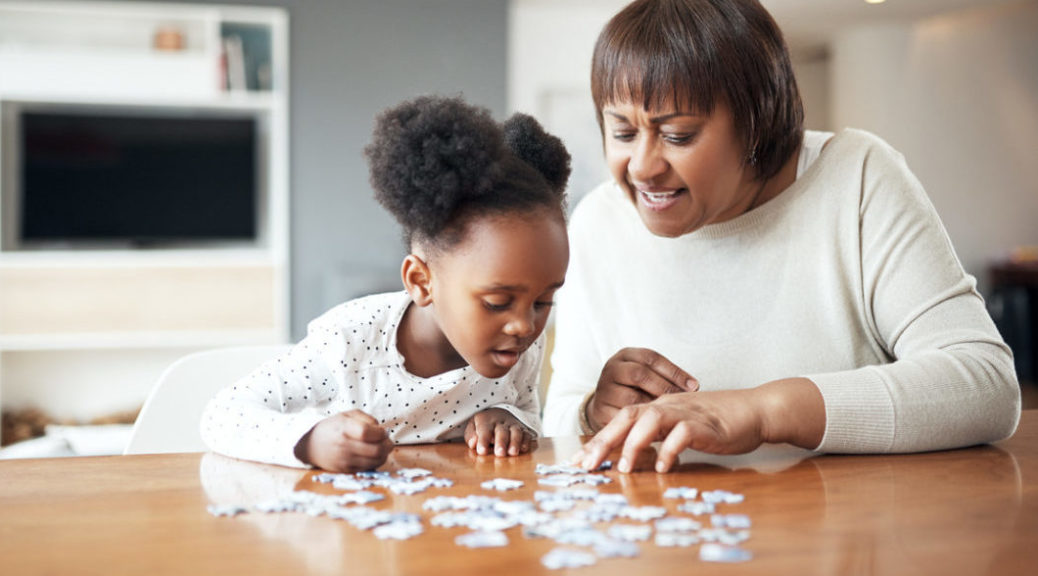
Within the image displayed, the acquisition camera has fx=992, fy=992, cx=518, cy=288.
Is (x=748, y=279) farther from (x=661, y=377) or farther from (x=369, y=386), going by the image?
(x=369, y=386)

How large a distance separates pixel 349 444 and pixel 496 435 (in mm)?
254

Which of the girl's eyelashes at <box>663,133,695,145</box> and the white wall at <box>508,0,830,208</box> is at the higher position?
the white wall at <box>508,0,830,208</box>

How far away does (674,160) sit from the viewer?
166 cm

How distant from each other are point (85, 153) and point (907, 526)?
6.15 metres

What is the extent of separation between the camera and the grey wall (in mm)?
6336

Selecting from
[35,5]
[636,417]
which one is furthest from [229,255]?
[636,417]

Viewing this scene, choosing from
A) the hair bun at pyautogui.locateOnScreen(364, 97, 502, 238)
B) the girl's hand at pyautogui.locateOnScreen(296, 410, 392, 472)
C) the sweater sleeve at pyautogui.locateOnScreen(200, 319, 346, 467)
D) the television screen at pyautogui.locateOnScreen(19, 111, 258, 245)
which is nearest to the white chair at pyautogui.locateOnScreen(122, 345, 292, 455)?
the sweater sleeve at pyautogui.locateOnScreen(200, 319, 346, 467)

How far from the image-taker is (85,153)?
6195 millimetres

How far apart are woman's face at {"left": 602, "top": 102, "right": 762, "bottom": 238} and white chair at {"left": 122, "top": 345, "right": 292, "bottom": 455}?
2.37 ft

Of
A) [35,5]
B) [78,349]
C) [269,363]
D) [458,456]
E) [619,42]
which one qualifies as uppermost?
[35,5]

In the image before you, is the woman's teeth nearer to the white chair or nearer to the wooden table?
the wooden table

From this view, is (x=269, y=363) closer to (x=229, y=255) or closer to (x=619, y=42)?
(x=619, y=42)

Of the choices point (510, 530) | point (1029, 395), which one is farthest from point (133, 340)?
point (1029, 395)

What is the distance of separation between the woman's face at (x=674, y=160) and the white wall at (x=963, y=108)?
7.57 meters
